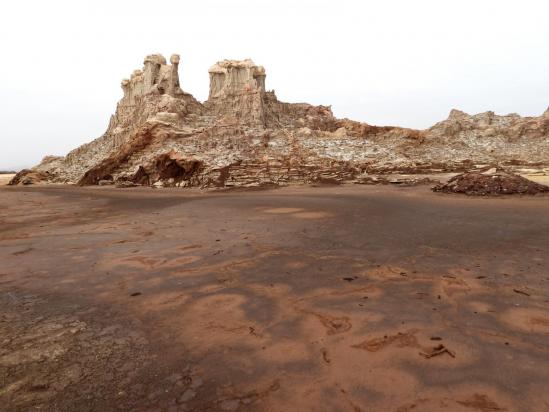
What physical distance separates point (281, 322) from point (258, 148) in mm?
25363

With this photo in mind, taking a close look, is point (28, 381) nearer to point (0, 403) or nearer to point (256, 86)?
point (0, 403)

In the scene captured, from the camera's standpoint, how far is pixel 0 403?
2338 mm

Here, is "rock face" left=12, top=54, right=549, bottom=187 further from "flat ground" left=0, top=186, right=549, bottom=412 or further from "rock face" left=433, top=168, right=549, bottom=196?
"flat ground" left=0, top=186, right=549, bottom=412

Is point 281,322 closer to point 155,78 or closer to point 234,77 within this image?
point 234,77

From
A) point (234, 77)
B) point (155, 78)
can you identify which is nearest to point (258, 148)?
point (234, 77)

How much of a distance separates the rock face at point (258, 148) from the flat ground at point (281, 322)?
15747mm

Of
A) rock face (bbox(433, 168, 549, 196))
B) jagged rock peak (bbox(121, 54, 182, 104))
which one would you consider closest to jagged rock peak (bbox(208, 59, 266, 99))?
jagged rock peak (bbox(121, 54, 182, 104))

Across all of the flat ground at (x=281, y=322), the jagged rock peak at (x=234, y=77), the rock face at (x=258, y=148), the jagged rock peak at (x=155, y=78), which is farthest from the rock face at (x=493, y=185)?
the jagged rock peak at (x=155, y=78)

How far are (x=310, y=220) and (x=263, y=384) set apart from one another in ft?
21.6

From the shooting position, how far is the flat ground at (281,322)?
2.38 m

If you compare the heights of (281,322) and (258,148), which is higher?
(258,148)

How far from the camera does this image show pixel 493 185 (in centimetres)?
1302

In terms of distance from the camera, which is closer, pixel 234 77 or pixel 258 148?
pixel 258 148

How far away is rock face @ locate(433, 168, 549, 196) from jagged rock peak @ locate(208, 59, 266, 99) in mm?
32345
